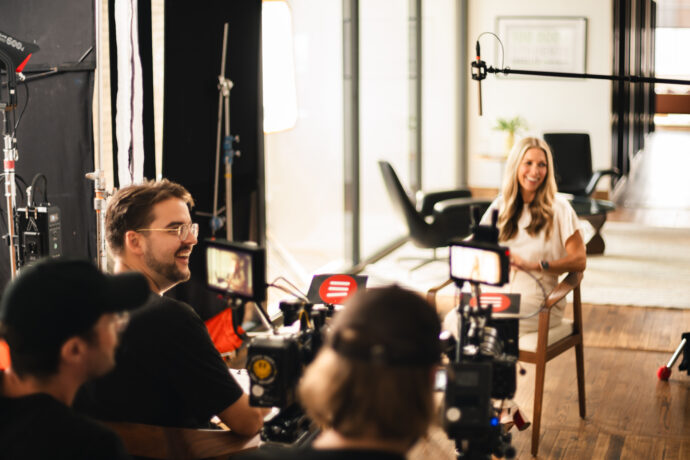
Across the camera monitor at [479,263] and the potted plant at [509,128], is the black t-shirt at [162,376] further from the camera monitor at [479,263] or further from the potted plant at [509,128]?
the potted plant at [509,128]

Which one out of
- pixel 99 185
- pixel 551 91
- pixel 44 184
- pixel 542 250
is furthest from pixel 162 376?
pixel 551 91

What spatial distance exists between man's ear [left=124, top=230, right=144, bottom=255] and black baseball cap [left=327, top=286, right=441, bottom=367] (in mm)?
1185

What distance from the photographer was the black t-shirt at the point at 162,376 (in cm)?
205

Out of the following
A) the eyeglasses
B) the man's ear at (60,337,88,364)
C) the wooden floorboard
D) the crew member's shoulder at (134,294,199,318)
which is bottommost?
the wooden floorboard

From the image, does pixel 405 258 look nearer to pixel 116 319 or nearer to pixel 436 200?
pixel 436 200

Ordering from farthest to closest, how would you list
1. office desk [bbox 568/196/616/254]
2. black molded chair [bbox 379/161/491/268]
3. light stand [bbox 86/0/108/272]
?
office desk [bbox 568/196/616/254] → black molded chair [bbox 379/161/491/268] → light stand [bbox 86/0/108/272]

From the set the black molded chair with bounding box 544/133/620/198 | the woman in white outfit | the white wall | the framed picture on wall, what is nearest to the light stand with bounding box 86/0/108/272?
the woman in white outfit

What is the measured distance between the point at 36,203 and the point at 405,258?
387 centimetres

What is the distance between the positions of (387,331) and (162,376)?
1019 mm

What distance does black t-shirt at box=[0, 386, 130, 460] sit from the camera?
139 cm

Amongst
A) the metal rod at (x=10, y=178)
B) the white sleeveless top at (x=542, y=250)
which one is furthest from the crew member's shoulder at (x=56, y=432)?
the white sleeveless top at (x=542, y=250)

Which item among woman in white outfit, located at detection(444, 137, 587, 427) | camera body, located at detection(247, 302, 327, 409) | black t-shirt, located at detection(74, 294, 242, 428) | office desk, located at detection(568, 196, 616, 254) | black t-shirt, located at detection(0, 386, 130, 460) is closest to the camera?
black t-shirt, located at detection(0, 386, 130, 460)

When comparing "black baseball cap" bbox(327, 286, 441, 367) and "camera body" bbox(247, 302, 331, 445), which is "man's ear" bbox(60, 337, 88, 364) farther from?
"black baseball cap" bbox(327, 286, 441, 367)

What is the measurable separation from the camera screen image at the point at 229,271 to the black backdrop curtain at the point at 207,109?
90.9 inches
